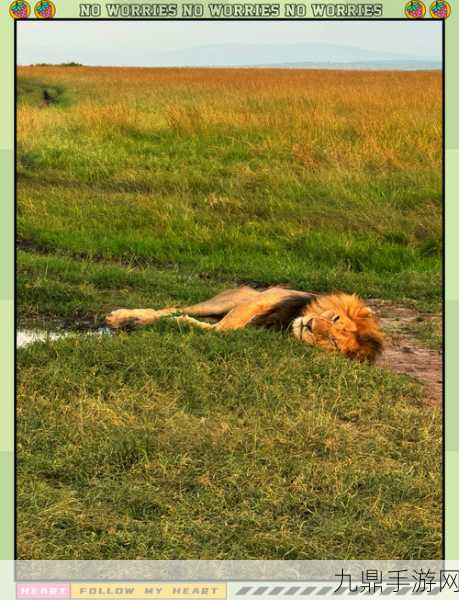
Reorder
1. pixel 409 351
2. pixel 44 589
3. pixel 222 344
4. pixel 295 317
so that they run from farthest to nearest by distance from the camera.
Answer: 1. pixel 409 351
2. pixel 295 317
3. pixel 222 344
4. pixel 44 589

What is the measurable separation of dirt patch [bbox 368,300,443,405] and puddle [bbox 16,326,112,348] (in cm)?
175

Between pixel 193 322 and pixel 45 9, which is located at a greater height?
pixel 45 9

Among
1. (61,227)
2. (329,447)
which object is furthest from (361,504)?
(61,227)

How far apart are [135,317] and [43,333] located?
583mm

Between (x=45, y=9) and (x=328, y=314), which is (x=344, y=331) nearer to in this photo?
(x=328, y=314)

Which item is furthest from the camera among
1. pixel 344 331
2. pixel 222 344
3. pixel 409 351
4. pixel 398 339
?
pixel 398 339

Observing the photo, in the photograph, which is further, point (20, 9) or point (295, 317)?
point (295, 317)

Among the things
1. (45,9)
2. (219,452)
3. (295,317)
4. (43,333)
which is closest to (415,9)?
(45,9)

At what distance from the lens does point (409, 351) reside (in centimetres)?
590

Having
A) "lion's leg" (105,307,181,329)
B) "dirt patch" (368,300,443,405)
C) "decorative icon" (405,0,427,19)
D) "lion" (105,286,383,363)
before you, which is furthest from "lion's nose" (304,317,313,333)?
"decorative icon" (405,0,427,19)

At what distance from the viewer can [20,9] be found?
3.72m

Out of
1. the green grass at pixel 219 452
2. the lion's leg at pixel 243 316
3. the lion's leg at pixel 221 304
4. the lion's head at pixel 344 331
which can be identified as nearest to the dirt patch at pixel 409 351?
the lion's head at pixel 344 331

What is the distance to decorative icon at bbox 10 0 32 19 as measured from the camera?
370 cm

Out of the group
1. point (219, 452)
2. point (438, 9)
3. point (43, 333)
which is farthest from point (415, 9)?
point (43, 333)
